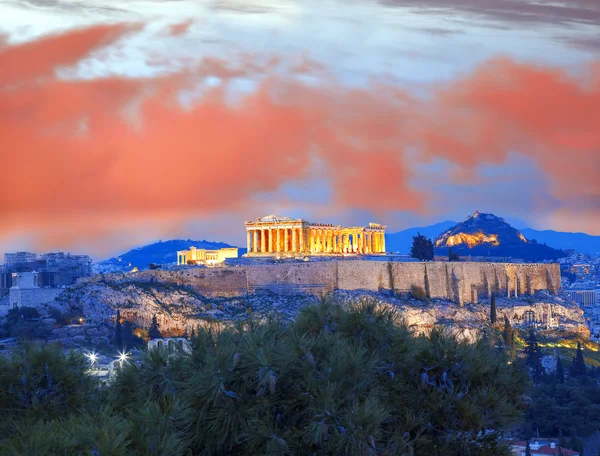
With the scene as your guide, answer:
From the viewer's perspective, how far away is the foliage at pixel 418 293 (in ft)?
201

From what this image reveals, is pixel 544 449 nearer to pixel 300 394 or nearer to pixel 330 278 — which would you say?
pixel 330 278

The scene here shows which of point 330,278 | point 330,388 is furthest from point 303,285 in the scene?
point 330,388

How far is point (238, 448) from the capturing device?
13039 mm

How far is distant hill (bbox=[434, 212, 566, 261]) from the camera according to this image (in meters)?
128

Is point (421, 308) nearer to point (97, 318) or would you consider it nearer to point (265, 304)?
point (265, 304)

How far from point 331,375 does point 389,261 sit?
159 ft

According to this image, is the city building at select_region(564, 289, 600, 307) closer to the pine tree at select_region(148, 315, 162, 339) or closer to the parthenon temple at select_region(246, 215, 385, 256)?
the parthenon temple at select_region(246, 215, 385, 256)

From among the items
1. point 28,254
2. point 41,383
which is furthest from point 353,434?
point 28,254

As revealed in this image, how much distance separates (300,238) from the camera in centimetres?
6250

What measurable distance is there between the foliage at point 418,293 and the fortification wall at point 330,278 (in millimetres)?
265

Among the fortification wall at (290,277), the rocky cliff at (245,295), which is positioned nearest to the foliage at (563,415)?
the rocky cliff at (245,295)

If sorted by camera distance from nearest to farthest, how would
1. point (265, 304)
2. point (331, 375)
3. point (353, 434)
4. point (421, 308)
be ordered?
point (353, 434) → point (331, 375) → point (265, 304) → point (421, 308)

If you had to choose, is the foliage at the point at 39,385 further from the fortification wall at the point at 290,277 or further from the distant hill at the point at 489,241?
the distant hill at the point at 489,241

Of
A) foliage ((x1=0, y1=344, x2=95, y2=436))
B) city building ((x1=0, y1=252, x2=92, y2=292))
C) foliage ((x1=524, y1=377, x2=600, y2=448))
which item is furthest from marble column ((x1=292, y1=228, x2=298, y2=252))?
foliage ((x1=0, y1=344, x2=95, y2=436))
